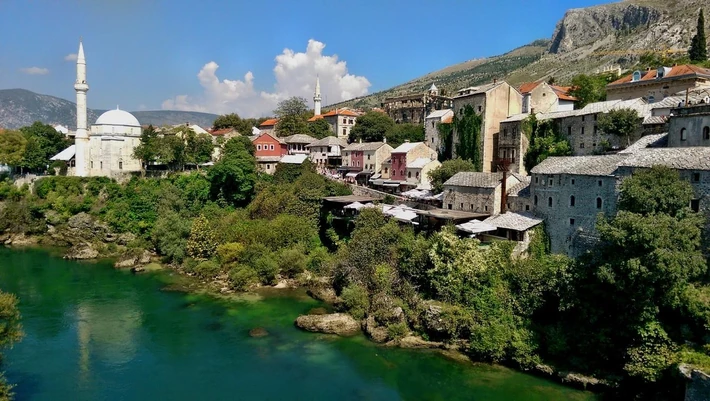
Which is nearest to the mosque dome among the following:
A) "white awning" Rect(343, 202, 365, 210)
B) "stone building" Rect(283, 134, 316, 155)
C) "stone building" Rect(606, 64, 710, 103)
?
"stone building" Rect(283, 134, 316, 155)

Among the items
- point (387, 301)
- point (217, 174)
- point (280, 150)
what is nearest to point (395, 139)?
point (280, 150)

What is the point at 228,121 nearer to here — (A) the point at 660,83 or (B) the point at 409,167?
(B) the point at 409,167

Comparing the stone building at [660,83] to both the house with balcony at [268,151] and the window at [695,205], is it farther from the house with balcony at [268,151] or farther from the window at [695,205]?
the house with balcony at [268,151]

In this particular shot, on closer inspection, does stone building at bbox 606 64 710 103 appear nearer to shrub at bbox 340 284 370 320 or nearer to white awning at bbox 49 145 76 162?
shrub at bbox 340 284 370 320

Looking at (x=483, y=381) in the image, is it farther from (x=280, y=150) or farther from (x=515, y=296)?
(x=280, y=150)

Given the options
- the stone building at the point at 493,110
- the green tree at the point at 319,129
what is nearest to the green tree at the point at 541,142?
the stone building at the point at 493,110

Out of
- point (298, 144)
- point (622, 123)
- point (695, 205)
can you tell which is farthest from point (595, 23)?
point (695, 205)
